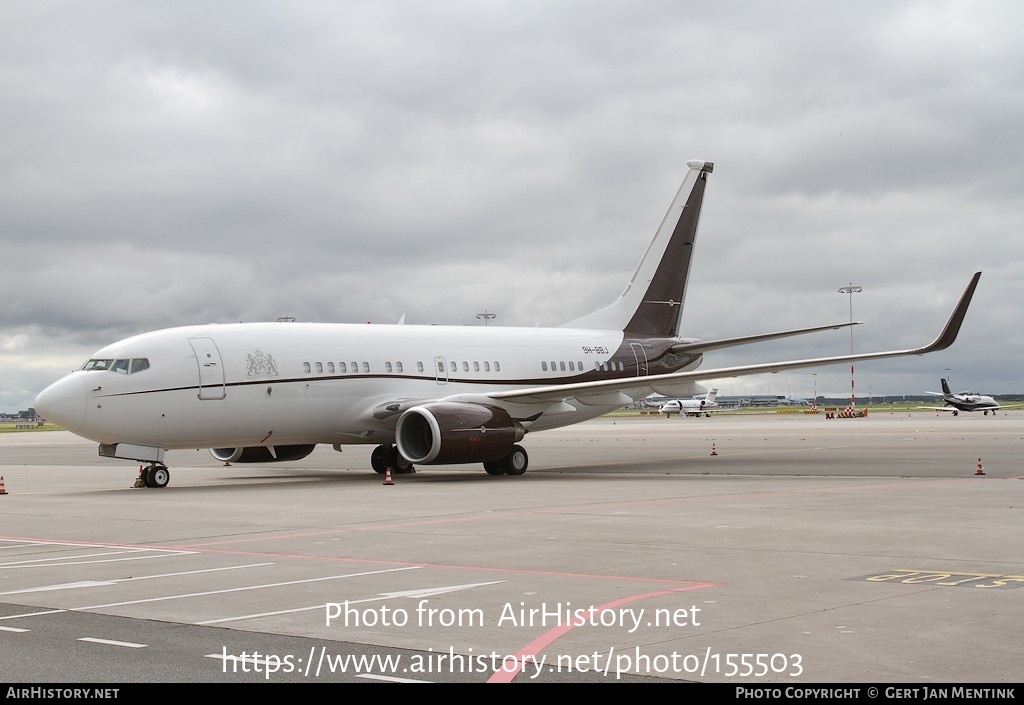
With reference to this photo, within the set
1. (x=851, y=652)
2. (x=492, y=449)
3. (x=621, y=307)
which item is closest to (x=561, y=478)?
(x=492, y=449)

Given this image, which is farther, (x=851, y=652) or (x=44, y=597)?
(x=44, y=597)

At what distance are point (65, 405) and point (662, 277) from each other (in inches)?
775

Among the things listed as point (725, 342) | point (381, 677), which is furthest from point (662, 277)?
point (381, 677)

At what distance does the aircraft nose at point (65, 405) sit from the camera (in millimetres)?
25641

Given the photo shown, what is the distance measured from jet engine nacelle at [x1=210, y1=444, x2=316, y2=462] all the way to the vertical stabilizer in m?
9.83

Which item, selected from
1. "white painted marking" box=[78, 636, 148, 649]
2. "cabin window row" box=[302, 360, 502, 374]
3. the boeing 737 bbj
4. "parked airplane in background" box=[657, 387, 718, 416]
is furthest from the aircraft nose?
"parked airplane in background" box=[657, 387, 718, 416]

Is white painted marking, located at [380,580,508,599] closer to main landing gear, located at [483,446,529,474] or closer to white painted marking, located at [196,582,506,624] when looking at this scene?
white painted marking, located at [196,582,506,624]

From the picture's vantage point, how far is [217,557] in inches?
553

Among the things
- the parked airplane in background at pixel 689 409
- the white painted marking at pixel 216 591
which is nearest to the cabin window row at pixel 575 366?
the white painted marking at pixel 216 591

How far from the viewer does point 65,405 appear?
25.6 meters

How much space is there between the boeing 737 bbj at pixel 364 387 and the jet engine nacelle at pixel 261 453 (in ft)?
0.15

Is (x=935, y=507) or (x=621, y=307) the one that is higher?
(x=621, y=307)

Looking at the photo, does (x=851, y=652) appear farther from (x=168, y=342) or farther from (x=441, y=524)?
(x=168, y=342)
